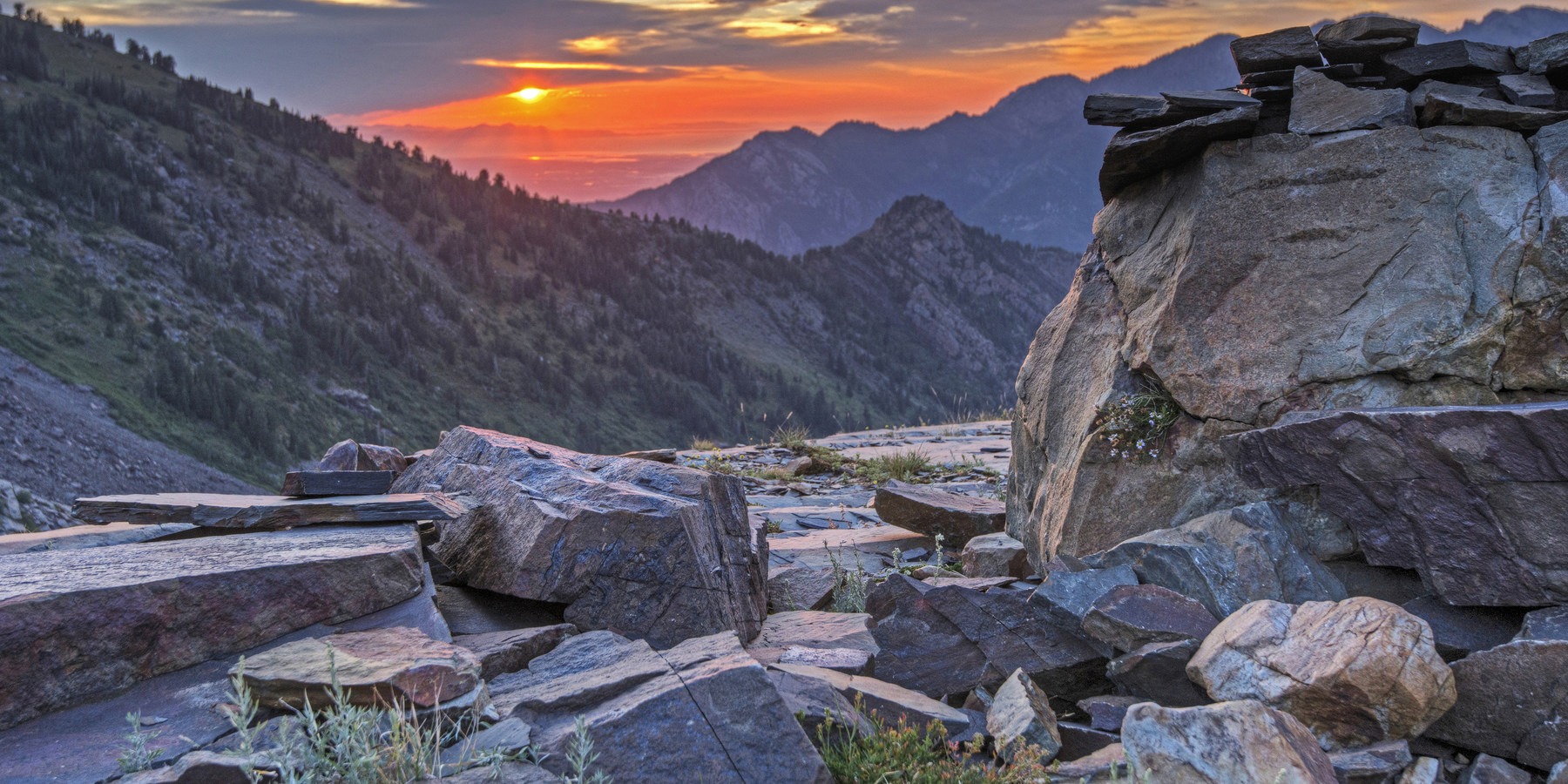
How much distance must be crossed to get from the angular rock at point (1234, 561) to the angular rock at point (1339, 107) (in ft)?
7.06

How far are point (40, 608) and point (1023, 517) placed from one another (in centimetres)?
541

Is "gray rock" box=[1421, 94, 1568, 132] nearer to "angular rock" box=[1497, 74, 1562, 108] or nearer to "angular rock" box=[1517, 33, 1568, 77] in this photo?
"angular rock" box=[1497, 74, 1562, 108]

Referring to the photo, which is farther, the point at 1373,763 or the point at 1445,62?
the point at 1445,62

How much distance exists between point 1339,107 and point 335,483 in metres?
5.85

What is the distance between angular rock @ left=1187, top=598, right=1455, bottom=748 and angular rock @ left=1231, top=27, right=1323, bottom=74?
132 inches

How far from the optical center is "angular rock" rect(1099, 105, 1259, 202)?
213 inches

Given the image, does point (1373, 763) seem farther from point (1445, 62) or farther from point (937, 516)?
point (937, 516)

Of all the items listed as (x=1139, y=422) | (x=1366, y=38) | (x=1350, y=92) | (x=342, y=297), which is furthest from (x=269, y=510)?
(x=342, y=297)

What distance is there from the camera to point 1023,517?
691 cm

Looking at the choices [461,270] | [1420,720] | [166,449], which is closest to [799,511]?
[1420,720]

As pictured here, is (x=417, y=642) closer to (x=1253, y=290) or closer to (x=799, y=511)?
(x=1253, y=290)

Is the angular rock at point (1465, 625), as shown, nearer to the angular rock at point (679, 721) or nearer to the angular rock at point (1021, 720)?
the angular rock at point (1021, 720)

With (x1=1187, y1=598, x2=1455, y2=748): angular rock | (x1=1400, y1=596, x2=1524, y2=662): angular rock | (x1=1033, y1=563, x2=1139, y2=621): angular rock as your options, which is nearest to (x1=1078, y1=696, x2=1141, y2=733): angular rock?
(x1=1187, y1=598, x2=1455, y2=748): angular rock

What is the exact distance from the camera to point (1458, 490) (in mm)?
4109
